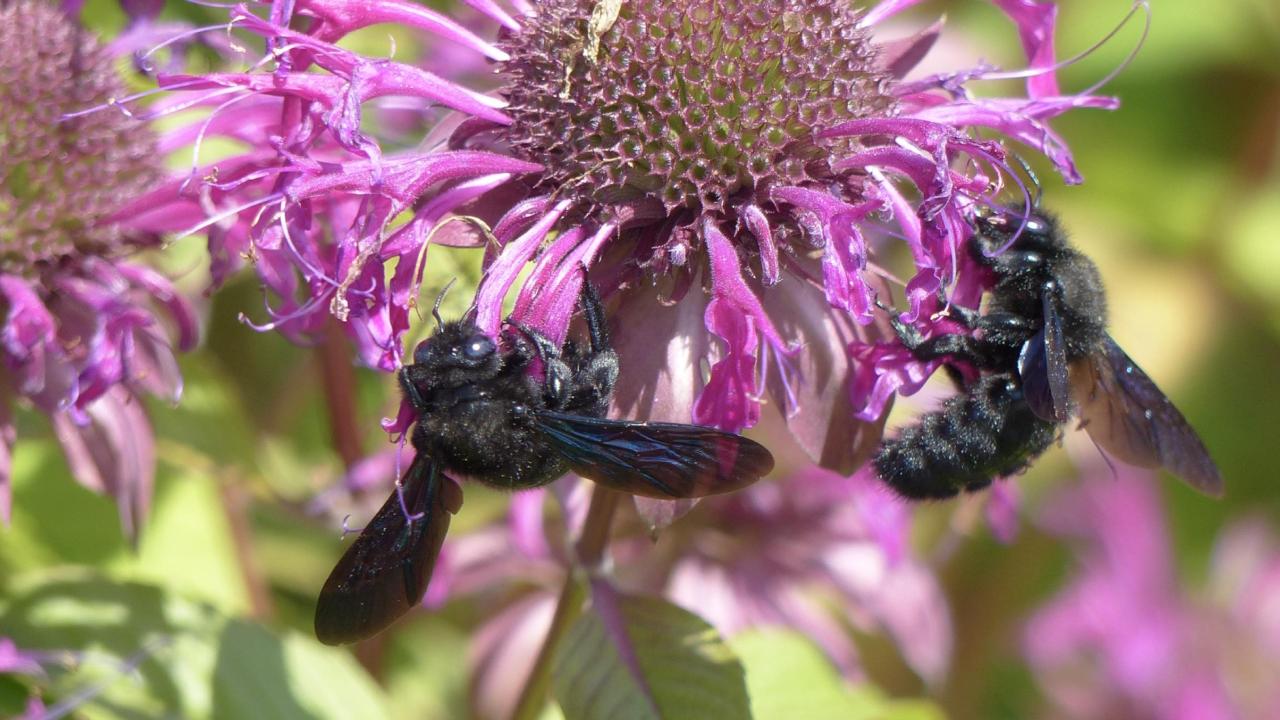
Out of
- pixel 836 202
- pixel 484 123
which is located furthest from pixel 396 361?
pixel 836 202

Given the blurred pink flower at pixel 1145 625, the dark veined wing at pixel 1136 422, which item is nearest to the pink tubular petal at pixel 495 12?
the dark veined wing at pixel 1136 422

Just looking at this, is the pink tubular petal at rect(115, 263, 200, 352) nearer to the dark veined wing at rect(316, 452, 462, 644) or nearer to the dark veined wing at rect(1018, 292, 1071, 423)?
the dark veined wing at rect(316, 452, 462, 644)

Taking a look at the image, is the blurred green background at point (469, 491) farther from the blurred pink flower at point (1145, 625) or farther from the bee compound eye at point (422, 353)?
the bee compound eye at point (422, 353)

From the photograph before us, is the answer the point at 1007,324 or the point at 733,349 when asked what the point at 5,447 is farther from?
the point at 1007,324

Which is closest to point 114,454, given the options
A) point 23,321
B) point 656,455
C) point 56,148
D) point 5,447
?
point 5,447

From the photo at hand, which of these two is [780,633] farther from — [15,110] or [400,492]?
[15,110]

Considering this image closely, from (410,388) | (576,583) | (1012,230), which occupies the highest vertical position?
(1012,230)
